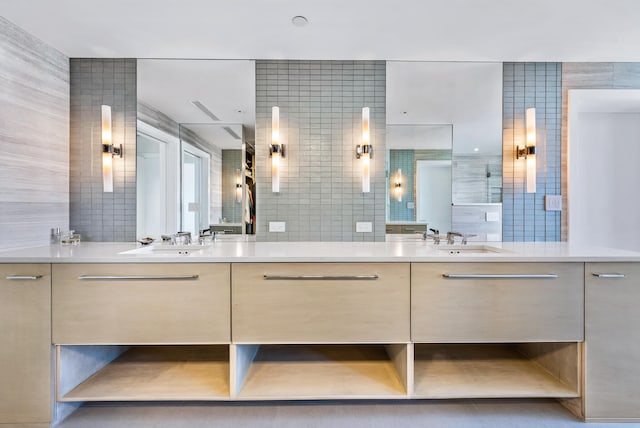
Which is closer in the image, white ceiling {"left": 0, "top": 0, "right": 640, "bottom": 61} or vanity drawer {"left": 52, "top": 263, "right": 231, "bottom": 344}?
vanity drawer {"left": 52, "top": 263, "right": 231, "bottom": 344}

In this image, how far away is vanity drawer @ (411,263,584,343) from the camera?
1539 millimetres

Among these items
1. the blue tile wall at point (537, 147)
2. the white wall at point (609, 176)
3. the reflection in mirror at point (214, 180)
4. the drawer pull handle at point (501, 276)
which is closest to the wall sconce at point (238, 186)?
the reflection in mirror at point (214, 180)

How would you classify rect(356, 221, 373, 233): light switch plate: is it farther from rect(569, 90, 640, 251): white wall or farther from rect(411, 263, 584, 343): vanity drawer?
rect(569, 90, 640, 251): white wall

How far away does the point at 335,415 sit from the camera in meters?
1.61

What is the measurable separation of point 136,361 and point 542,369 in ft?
8.22

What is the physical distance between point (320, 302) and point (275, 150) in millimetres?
1144

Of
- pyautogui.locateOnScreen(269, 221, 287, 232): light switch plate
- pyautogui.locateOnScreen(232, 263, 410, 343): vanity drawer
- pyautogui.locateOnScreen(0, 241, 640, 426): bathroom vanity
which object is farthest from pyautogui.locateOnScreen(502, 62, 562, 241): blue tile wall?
pyautogui.locateOnScreen(269, 221, 287, 232): light switch plate

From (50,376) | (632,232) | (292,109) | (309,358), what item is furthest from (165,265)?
(632,232)

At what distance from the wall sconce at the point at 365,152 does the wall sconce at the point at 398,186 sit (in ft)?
0.62

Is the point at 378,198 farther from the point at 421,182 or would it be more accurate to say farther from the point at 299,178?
the point at 299,178

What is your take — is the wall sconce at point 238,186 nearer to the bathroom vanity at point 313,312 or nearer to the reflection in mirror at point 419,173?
the bathroom vanity at point 313,312

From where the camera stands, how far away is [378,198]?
2.23 metres

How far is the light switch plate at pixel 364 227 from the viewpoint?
87.7 inches

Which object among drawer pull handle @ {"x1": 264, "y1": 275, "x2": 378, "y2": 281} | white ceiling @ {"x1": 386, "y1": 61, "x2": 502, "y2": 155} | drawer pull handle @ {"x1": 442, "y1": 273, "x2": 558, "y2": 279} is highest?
white ceiling @ {"x1": 386, "y1": 61, "x2": 502, "y2": 155}
